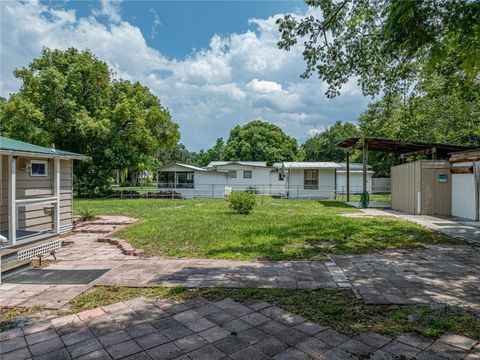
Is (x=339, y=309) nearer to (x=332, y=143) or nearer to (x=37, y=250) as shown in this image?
(x=37, y=250)

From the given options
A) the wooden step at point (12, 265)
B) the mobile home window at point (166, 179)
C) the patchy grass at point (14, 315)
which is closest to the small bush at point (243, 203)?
the wooden step at point (12, 265)

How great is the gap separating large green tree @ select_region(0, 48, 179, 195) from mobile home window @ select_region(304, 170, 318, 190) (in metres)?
11.0

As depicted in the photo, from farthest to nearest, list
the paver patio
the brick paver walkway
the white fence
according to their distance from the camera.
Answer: the white fence < the paver patio < the brick paver walkway

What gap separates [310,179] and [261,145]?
1801cm

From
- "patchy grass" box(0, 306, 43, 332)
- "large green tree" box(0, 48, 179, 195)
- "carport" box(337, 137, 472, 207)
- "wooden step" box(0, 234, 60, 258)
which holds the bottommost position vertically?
"patchy grass" box(0, 306, 43, 332)

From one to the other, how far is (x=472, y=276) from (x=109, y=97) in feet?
71.3

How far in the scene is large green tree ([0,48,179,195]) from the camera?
17.7m

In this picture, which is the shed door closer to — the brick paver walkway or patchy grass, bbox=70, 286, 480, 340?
patchy grass, bbox=70, 286, 480, 340

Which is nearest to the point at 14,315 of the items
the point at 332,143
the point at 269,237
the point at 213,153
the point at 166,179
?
the point at 269,237

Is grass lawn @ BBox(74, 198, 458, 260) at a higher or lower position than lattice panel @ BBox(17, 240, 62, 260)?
lower

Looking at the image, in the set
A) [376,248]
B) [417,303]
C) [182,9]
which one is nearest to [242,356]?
[417,303]

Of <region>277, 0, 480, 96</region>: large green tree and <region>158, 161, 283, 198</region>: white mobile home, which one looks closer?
<region>277, 0, 480, 96</region>: large green tree

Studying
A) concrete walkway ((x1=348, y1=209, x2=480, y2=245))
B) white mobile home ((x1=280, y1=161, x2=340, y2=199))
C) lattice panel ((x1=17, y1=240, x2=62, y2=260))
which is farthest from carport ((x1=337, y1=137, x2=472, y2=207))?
lattice panel ((x1=17, y1=240, x2=62, y2=260))

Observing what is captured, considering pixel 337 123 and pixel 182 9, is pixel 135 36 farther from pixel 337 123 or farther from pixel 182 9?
pixel 337 123
